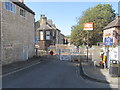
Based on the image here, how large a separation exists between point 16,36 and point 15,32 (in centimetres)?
52

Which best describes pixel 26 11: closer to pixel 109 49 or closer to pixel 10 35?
pixel 10 35

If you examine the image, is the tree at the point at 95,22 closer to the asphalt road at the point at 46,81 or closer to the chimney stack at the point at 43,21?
the chimney stack at the point at 43,21

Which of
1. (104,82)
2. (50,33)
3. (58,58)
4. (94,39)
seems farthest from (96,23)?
(104,82)

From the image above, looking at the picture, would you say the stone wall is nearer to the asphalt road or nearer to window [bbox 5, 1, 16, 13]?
window [bbox 5, 1, 16, 13]

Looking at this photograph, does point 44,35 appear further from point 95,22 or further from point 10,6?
point 10,6

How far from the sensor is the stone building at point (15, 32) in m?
15.5

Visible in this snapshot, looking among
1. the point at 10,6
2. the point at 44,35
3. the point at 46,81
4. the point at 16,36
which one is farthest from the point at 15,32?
the point at 44,35

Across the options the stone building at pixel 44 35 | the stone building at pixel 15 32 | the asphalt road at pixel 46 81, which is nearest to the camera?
the asphalt road at pixel 46 81

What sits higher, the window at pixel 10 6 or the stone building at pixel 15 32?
the window at pixel 10 6

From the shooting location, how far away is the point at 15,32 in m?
18.2

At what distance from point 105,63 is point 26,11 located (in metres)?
13.0

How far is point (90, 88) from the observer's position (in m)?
8.33

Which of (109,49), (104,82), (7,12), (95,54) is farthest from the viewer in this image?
(95,54)

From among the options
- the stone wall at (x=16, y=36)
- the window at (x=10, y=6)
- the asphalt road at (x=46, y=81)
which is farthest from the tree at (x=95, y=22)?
the asphalt road at (x=46, y=81)
